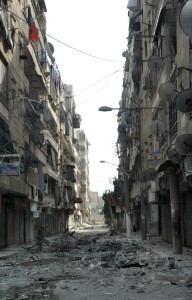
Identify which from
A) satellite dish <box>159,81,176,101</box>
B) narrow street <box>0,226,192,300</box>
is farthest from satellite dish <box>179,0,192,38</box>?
satellite dish <box>159,81,176,101</box>

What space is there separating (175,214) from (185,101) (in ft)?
17.2

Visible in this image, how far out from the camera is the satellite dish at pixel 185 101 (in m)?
15.6

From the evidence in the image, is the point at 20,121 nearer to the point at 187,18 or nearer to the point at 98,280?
the point at 98,280

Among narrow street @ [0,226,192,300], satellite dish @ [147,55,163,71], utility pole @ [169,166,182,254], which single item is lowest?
narrow street @ [0,226,192,300]

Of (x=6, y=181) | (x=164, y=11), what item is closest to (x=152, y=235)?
(x=6, y=181)

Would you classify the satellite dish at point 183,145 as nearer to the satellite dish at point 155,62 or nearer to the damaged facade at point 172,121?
the damaged facade at point 172,121

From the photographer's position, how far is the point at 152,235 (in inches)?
1415

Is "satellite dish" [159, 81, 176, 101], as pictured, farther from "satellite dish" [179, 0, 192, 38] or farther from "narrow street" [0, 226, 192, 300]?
"satellite dish" [179, 0, 192, 38]

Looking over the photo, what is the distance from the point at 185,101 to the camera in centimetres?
1568

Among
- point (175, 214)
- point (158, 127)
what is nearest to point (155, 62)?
point (158, 127)

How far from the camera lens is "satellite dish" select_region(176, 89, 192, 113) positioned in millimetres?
15570

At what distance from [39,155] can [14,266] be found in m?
21.1

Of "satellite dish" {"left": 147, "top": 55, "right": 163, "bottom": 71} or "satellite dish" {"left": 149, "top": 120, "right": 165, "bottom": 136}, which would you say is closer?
"satellite dish" {"left": 147, "top": 55, "right": 163, "bottom": 71}

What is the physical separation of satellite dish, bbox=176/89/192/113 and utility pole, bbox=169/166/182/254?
402 cm
